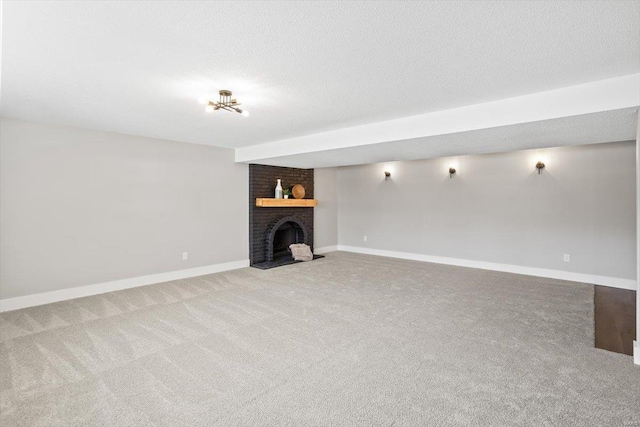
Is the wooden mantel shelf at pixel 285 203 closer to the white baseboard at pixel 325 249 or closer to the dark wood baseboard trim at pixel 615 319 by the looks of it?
the white baseboard at pixel 325 249

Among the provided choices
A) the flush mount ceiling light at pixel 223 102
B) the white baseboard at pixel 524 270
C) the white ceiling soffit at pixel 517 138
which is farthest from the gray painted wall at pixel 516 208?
the flush mount ceiling light at pixel 223 102

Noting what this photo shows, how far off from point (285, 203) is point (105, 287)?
3419 mm

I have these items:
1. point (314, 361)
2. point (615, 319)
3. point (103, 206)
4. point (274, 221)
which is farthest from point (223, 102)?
point (615, 319)

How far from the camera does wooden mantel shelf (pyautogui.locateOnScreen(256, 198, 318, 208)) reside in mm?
6387

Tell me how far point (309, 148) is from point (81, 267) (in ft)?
11.5

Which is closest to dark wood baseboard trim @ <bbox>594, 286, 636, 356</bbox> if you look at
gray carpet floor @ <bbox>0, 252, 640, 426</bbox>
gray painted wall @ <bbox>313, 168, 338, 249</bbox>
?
gray carpet floor @ <bbox>0, 252, 640, 426</bbox>

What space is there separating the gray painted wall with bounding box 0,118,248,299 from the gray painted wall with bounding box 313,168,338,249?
2.37 m

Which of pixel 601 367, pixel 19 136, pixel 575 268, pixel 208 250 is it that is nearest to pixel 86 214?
pixel 19 136

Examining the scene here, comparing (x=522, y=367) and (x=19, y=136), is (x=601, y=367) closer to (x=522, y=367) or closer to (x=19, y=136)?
(x=522, y=367)

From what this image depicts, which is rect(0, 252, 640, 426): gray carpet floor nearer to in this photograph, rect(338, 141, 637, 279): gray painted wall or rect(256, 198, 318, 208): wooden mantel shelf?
rect(338, 141, 637, 279): gray painted wall

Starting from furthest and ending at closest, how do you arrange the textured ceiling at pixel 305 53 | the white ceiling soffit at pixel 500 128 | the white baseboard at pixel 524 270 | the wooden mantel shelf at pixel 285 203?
the wooden mantel shelf at pixel 285 203 < the white baseboard at pixel 524 270 < the white ceiling soffit at pixel 500 128 < the textured ceiling at pixel 305 53

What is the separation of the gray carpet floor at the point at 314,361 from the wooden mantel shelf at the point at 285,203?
7.58 feet

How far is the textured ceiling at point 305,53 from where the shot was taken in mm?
1733

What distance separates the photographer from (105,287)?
459 centimetres
